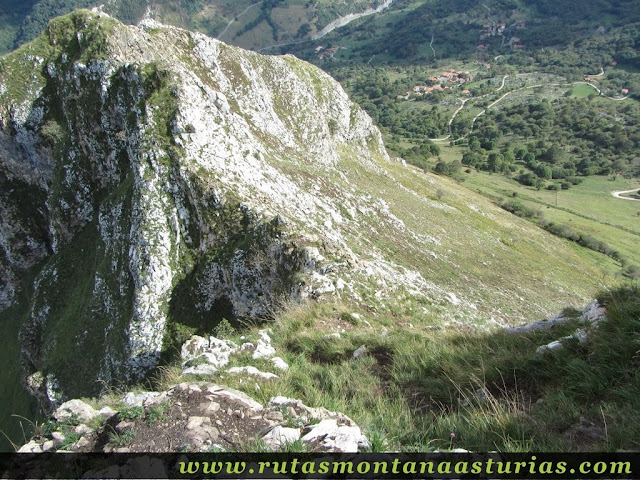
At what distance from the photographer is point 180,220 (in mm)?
27156

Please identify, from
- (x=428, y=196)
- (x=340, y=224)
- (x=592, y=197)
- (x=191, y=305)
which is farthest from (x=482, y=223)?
(x=592, y=197)

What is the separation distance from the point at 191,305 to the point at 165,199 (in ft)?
27.7

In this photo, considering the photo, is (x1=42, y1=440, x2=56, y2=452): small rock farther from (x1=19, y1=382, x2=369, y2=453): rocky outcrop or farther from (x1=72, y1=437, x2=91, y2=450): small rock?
(x1=72, y1=437, x2=91, y2=450): small rock

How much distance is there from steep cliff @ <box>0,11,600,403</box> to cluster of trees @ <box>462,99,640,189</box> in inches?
4199

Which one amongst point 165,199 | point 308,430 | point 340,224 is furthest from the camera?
point 340,224

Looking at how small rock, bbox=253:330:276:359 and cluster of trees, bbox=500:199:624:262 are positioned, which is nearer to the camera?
small rock, bbox=253:330:276:359

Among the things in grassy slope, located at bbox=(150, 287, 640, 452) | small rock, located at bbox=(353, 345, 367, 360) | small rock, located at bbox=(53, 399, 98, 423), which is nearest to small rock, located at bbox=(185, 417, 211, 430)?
grassy slope, located at bbox=(150, 287, 640, 452)

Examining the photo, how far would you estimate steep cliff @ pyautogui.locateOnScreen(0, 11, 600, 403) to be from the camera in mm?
24016

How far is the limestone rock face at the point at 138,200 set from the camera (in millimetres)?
A: 24531

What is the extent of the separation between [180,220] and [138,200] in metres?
3.69

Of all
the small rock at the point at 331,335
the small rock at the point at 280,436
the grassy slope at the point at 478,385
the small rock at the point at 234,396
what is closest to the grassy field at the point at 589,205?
the grassy slope at the point at 478,385

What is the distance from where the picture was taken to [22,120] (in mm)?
40531

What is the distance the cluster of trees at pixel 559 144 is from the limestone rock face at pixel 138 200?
126732 mm

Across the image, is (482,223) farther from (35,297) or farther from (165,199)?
(35,297)
